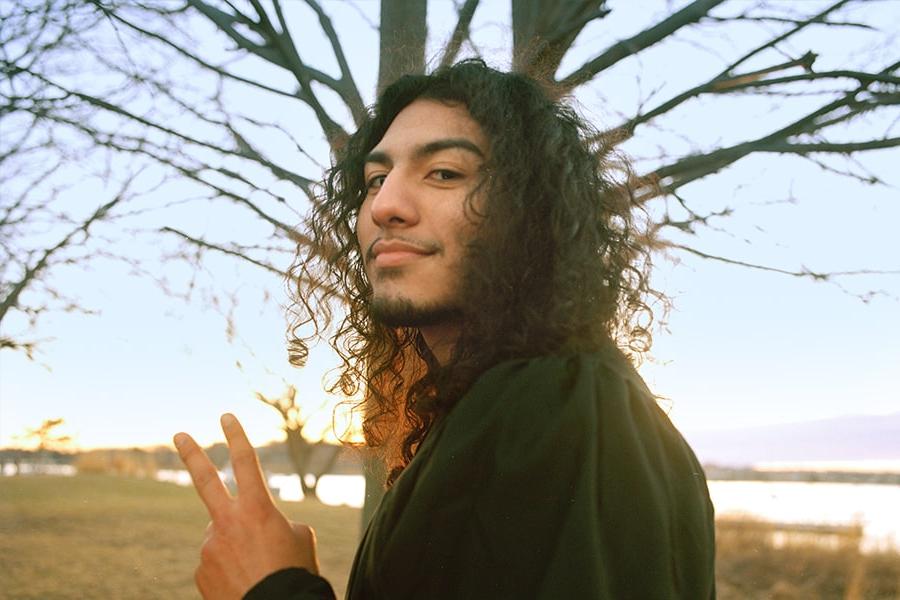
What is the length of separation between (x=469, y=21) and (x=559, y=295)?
6.52ft

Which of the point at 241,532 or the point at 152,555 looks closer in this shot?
the point at 241,532

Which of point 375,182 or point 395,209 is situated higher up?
point 375,182

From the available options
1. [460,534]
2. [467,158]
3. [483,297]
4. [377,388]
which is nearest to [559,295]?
[483,297]

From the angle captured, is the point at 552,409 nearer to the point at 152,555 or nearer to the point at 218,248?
the point at 218,248

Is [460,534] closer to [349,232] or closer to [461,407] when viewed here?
[461,407]

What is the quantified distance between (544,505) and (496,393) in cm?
21

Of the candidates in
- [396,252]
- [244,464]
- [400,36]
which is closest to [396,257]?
[396,252]

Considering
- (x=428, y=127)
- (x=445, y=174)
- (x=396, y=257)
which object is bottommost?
(x=396, y=257)

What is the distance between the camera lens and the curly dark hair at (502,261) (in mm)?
1574

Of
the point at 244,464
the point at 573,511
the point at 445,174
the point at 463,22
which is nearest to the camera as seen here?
the point at 573,511

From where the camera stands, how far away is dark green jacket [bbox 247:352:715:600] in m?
1.12

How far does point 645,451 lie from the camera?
1221 mm

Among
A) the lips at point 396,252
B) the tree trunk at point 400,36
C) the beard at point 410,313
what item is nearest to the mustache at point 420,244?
the lips at point 396,252

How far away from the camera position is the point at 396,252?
1.66 metres
